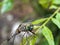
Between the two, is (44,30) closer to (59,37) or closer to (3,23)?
(59,37)

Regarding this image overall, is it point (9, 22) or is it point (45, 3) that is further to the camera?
point (9, 22)

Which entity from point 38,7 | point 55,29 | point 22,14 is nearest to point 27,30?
point 55,29

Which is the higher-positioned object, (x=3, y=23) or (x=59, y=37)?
(x=59, y=37)

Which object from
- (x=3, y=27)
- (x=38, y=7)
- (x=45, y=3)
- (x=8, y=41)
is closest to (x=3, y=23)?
(x=3, y=27)

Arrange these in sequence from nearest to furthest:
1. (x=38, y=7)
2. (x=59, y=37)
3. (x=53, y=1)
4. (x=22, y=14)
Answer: (x=53, y=1) < (x=59, y=37) < (x=38, y=7) < (x=22, y=14)

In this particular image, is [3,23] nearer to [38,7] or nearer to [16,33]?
[38,7]

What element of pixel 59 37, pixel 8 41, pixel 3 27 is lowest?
pixel 3 27

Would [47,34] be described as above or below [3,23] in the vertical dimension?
above

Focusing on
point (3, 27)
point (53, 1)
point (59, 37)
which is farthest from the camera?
point (3, 27)

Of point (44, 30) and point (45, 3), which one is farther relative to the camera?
point (45, 3)
